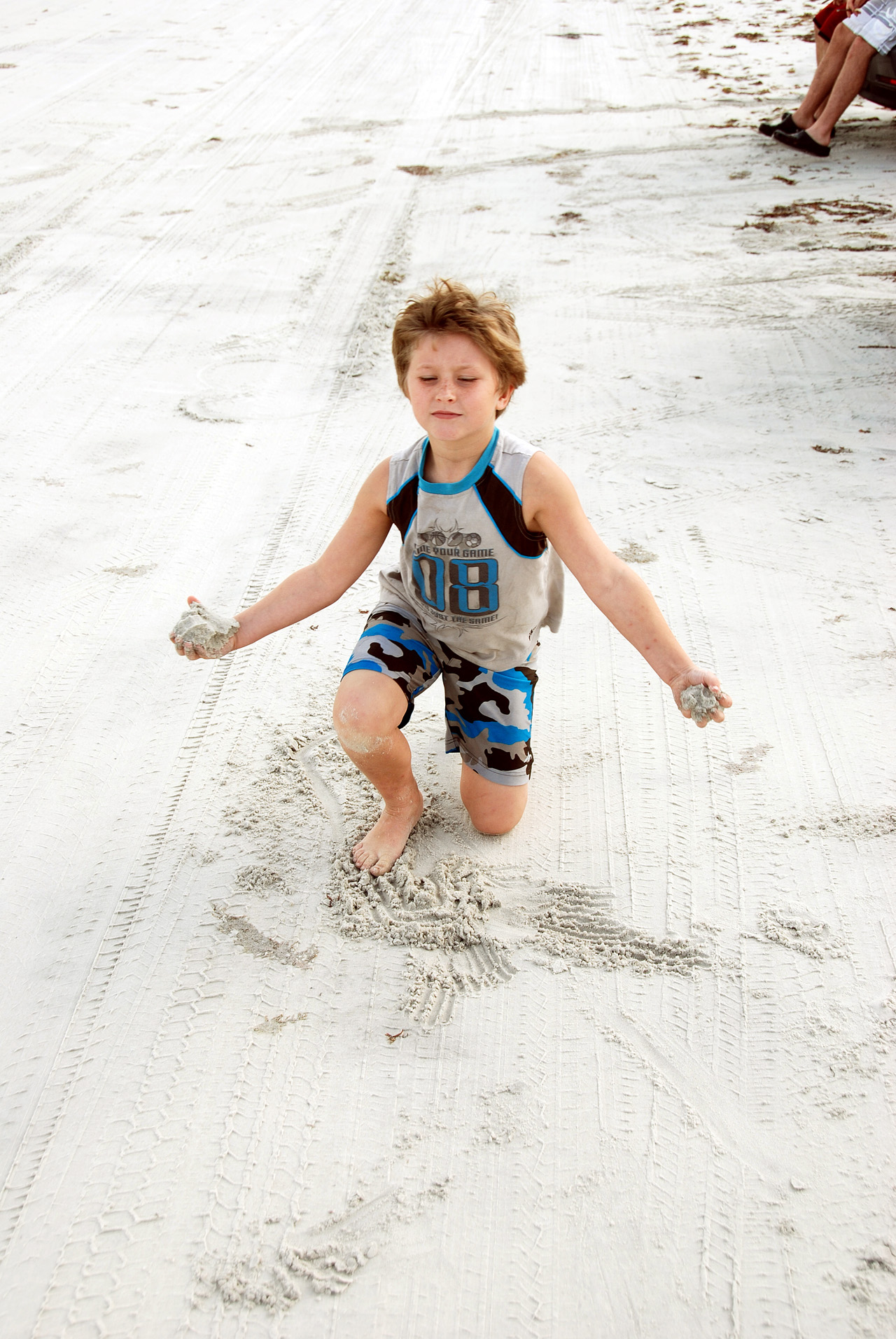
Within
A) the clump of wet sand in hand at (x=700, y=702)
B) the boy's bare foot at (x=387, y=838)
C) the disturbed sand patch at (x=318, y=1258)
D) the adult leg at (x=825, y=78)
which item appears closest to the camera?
the disturbed sand patch at (x=318, y=1258)

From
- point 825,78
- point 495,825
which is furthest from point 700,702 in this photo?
point 825,78

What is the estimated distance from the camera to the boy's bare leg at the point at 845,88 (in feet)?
16.9

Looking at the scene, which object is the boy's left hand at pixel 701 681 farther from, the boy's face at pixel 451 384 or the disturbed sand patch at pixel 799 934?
the boy's face at pixel 451 384

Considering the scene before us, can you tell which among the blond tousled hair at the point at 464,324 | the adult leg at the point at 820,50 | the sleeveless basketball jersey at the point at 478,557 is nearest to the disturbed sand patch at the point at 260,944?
the sleeveless basketball jersey at the point at 478,557

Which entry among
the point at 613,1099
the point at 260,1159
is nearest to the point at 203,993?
→ the point at 260,1159

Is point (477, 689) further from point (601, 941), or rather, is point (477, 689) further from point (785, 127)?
point (785, 127)

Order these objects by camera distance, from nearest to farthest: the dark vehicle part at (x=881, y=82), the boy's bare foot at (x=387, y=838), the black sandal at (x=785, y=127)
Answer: the boy's bare foot at (x=387, y=838), the dark vehicle part at (x=881, y=82), the black sandal at (x=785, y=127)

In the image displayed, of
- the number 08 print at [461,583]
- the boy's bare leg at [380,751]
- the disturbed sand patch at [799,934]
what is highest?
the number 08 print at [461,583]

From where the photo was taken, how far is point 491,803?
2057 millimetres

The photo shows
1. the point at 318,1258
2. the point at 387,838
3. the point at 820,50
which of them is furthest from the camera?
the point at 820,50

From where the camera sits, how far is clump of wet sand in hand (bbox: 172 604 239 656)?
1.88 m

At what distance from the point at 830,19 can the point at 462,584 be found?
5.43 metres

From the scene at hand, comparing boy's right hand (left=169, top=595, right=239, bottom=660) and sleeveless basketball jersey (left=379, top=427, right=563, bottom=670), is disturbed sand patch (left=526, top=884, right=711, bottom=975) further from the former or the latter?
boy's right hand (left=169, top=595, right=239, bottom=660)

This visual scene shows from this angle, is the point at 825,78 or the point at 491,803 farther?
the point at 825,78
